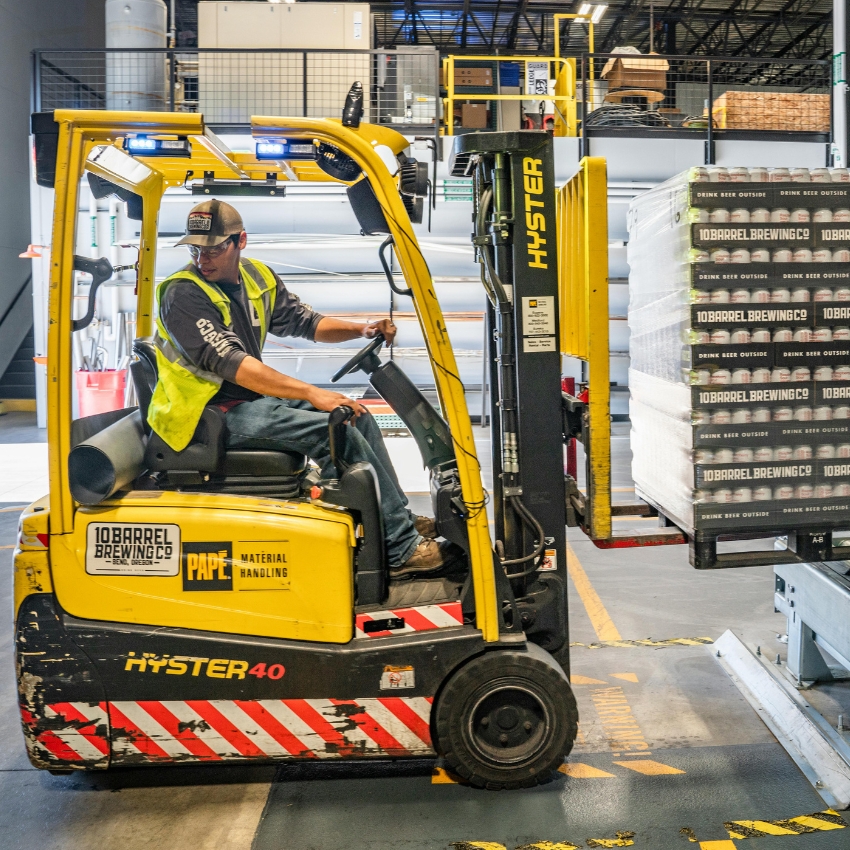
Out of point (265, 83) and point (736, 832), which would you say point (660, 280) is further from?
point (265, 83)

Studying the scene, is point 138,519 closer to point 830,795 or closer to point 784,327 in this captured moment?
point 784,327

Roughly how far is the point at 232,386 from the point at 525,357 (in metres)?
1.16

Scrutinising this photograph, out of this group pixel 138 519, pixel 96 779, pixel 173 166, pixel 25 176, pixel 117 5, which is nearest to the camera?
pixel 138 519

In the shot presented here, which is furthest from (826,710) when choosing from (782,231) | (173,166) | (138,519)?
(173,166)

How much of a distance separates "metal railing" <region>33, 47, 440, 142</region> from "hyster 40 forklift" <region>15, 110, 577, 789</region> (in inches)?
382

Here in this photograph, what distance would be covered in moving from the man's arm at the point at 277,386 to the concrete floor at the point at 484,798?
1.52 meters

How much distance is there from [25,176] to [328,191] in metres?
7.68

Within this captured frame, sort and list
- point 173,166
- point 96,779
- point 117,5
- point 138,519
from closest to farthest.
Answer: point 138,519, point 96,779, point 173,166, point 117,5

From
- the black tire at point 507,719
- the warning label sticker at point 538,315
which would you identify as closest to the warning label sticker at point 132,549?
the black tire at point 507,719

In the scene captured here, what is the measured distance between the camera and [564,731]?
129 inches

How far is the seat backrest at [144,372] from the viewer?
138 inches

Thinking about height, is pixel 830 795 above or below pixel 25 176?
below

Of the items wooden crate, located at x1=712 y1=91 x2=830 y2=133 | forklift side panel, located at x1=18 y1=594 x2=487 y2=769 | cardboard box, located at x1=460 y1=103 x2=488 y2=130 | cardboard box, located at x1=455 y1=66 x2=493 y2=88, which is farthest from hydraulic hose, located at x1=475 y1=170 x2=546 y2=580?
cardboard box, located at x1=455 y1=66 x2=493 y2=88

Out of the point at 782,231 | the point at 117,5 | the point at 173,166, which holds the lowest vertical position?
the point at 782,231
